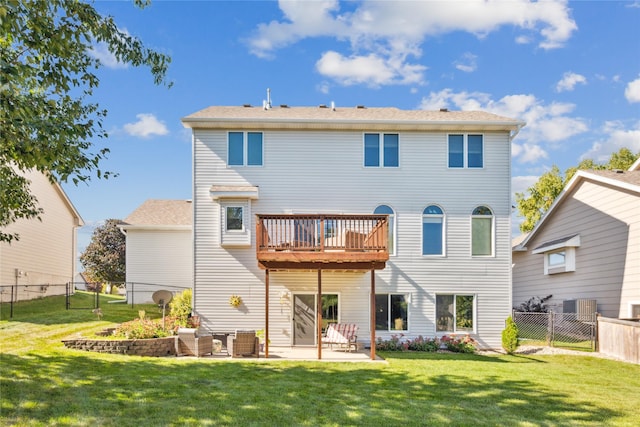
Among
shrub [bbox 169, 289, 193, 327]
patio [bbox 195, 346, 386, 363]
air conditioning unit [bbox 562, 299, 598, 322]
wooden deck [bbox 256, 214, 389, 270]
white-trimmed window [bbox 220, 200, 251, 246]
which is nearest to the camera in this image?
patio [bbox 195, 346, 386, 363]

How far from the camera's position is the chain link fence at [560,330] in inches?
667

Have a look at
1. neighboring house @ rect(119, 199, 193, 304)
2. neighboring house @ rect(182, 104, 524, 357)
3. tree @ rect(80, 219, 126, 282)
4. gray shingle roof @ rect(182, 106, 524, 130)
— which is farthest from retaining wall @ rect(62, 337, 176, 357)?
tree @ rect(80, 219, 126, 282)

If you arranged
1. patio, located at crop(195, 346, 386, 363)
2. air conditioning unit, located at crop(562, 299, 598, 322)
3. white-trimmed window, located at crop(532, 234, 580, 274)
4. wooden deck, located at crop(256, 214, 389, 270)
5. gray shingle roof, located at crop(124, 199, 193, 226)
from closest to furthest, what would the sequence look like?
patio, located at crop(195, 346, 386, 363) < wooden deck, located at crop(256, 214, 389, 270) < air conditioning unit, located at crop(562, 299, 598, 322) < white-trimmed window, located at crop(532, 234, 580, 274) < gray shingle roof, located at crop(124, 199, 193, 226)

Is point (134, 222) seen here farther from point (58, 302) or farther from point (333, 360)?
point (333, 360)

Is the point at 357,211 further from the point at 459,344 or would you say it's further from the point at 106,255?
the point at 106,255

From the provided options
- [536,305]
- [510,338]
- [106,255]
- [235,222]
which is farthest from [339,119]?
[106,255]

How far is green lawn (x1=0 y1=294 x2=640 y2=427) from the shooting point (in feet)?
27.5

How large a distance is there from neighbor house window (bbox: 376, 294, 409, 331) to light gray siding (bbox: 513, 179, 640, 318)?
6.71 metres

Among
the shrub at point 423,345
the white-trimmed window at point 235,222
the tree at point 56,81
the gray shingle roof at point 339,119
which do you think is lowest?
the shrub at point 423,345

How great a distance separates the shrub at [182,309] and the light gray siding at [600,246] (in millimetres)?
13620

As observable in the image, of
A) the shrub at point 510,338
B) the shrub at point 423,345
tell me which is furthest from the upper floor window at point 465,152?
the shrub at point 423,345

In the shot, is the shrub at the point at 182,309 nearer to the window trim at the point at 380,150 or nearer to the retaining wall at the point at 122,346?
the retaining wall at the point at 122,346

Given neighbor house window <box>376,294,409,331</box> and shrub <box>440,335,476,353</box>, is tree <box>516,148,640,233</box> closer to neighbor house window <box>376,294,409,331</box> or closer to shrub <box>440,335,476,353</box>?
shrub <box>440,335,476,353</box>

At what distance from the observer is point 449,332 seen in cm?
1697
